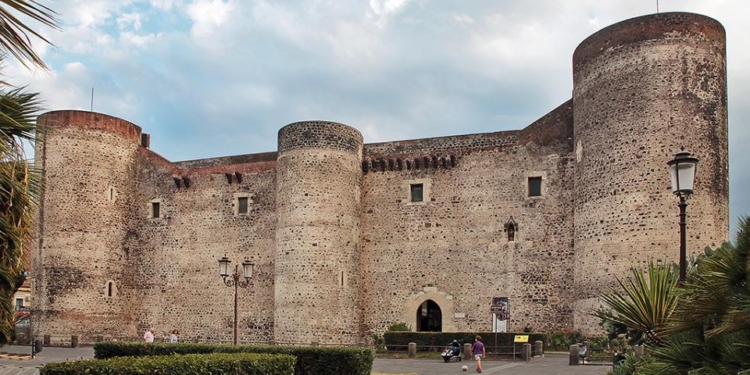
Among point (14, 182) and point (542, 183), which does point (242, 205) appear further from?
point (14, 182)

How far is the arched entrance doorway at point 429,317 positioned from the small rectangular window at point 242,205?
30.4ft

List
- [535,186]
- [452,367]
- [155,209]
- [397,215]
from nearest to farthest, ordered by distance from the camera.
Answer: [452,367]
[535,186]
[397,215]
[155,209]

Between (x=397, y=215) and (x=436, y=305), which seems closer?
(x=436, y=305)

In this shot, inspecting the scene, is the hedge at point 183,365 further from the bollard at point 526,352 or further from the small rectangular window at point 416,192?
the small rectangular window at point 416,192

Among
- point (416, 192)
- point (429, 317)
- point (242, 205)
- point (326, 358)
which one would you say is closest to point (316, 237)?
point (416, 192)

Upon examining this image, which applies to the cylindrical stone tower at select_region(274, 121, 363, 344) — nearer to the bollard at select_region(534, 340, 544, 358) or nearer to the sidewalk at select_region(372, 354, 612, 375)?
the sidewalk at select_region(372, 354, 612, 375)

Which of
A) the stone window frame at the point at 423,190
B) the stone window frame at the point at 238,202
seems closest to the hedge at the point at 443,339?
the stone window frame at the point at 423,190

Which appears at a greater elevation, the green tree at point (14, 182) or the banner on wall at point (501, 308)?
the green tree at point (14, 182)

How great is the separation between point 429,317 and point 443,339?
5002 millimetres

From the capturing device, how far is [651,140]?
25.6 meters

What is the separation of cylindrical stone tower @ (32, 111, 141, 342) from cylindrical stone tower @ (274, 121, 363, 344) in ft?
29.0

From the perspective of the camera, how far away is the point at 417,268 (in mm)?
32750

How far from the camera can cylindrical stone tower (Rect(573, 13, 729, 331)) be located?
25188 millimetres

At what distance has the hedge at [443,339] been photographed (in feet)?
88.8
